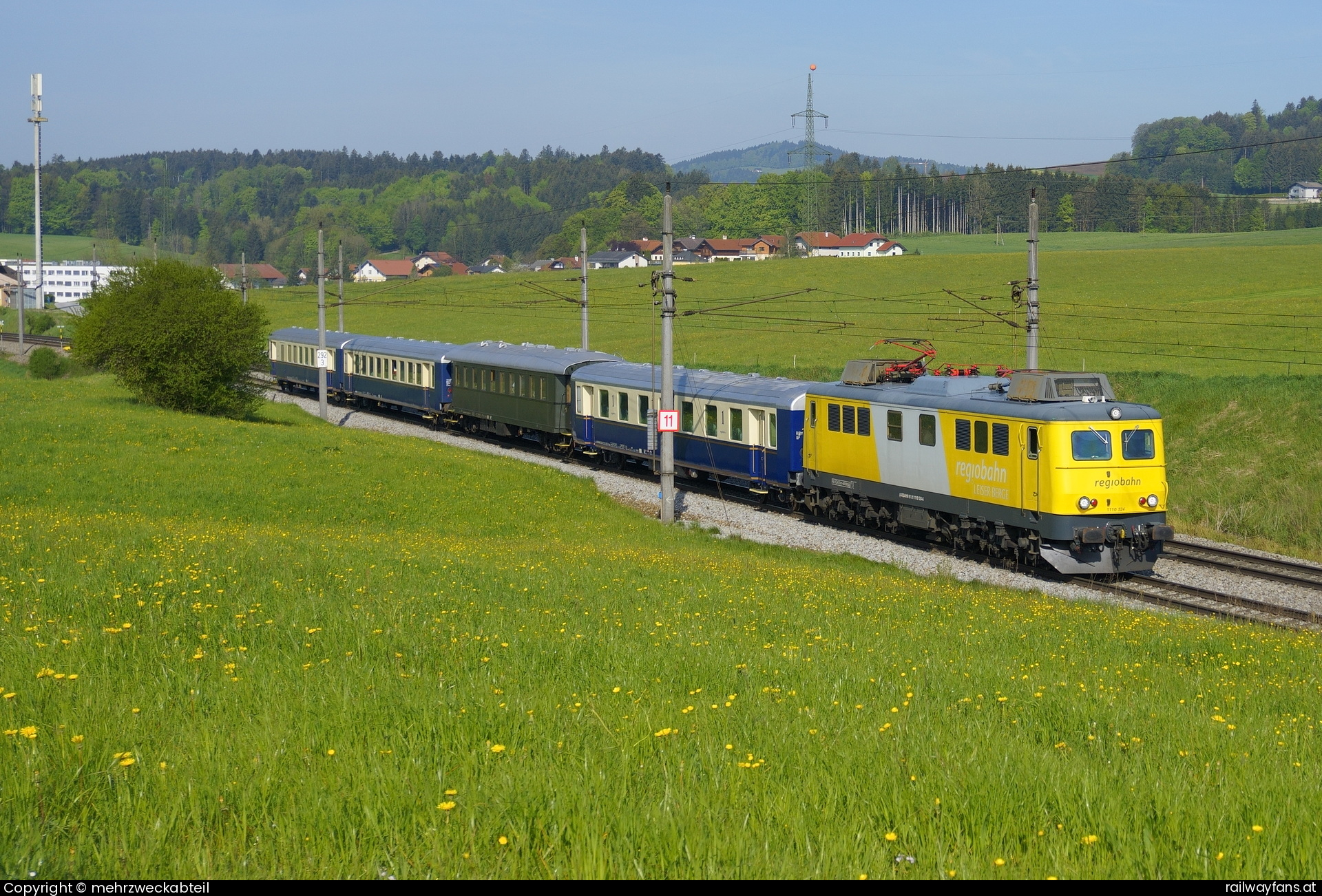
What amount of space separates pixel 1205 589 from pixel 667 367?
42.4 feet

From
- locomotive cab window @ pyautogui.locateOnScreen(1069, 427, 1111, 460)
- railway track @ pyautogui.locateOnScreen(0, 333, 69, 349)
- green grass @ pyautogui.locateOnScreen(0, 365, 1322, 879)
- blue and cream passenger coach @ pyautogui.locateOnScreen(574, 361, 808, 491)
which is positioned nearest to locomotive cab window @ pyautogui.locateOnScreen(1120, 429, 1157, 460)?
locomotive cab window @ pyautogui.locateOnScreen(1069, 427, 1111, 460)

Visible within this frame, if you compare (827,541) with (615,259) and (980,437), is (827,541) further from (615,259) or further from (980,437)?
(615,259)

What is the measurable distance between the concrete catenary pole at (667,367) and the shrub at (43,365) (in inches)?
1780

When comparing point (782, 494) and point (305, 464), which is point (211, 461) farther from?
point (782, 494)

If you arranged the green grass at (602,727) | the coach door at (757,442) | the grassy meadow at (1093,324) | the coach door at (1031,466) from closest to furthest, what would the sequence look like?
1. the green grass at (602,727)
2. the coach door at (1031,466)
3. the coach door at (757,442)
4. the grassy meadow at (1093,324)

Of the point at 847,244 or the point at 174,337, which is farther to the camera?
the point at 847,244

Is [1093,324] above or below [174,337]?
above

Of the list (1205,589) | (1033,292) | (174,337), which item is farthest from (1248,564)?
(174,337)

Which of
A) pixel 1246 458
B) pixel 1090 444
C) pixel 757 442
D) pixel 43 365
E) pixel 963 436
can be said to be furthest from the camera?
pixel 43 365

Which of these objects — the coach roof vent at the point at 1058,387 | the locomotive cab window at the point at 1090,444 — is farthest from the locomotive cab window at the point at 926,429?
the locomotive cab window at the point at 1090,444

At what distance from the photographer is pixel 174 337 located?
40438mm

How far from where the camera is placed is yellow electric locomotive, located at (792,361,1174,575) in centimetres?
2100

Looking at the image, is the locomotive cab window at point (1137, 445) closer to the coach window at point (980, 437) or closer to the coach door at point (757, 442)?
the coach window at point (980, 437)

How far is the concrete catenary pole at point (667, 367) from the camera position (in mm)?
27875
